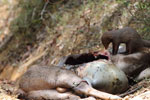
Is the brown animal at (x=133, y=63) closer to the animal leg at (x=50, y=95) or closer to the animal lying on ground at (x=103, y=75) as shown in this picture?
the animal lying on ground at (x=103, y=75)

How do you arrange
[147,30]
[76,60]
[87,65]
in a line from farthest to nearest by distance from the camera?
[147,30] < [76,60] < [87,65]

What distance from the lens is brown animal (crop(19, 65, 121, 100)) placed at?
14.8 feet

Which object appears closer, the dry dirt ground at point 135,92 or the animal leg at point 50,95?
the dry dirt ground at point 135,92

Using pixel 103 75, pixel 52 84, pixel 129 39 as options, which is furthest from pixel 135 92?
pixel 52 84

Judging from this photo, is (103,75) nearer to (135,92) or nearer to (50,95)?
(135,92)

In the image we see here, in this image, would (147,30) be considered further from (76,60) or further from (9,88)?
(9,88)

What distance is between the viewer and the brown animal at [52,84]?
4.50 metres

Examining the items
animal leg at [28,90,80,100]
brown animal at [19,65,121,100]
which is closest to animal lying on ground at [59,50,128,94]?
brown animal at [19,65,121,100]

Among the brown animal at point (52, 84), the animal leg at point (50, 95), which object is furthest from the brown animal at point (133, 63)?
the animal leg at point (50, 95)

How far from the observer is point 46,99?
4770 mm

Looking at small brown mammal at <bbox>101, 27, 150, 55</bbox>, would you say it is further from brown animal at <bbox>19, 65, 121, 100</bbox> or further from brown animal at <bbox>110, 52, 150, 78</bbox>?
brown animal at <bbox>19, 65, 121, 100</bbox>

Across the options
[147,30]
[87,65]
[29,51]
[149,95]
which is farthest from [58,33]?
[149,95]

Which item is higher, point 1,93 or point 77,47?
point 77,47

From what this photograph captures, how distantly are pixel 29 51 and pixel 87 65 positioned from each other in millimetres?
5109
